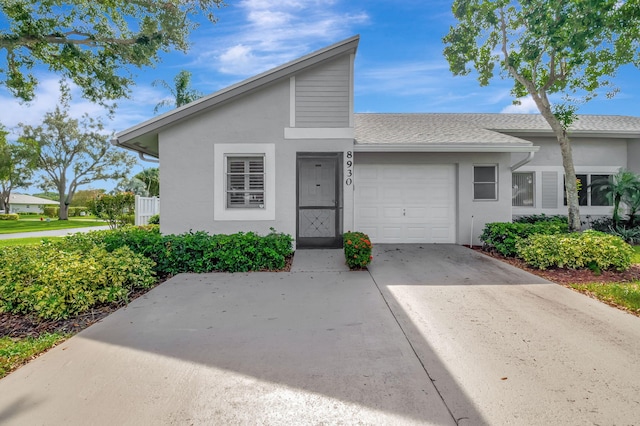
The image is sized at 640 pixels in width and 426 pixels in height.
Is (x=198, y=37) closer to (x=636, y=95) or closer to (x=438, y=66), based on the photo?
(x=438, y=66)

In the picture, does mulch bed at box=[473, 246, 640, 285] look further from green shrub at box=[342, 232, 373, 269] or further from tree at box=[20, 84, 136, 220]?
tree at box=[20, 84, 136, 220]

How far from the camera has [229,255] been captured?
6598 mm

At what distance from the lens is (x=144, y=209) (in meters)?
13.9

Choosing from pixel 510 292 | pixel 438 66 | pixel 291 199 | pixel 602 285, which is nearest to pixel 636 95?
pixel 438 66

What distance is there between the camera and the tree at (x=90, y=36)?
9.20 metres

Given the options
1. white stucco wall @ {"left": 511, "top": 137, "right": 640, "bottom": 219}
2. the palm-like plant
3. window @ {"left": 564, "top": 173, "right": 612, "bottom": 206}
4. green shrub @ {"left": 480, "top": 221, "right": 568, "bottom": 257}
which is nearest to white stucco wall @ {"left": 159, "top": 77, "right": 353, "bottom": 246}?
green shrub @ {"left": 480, "top": 221, "right": 568, "bottom": 257}

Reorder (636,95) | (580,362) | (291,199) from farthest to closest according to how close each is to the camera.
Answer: (636,95) → (291,199) → (580,362)

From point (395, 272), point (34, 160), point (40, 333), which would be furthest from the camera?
point (34, 160)

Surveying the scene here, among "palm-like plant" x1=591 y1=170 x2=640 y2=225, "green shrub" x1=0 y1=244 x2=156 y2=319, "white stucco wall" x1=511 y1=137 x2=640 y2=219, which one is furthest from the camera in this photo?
"white stucco wall" x1=511 y1=137 x2=640 y2=219

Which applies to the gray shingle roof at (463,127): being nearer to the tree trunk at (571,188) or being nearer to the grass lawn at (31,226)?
the tree trunk at (571,188)

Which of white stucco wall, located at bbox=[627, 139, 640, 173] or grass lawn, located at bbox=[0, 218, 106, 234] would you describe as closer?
white stucco wall, located at bbox=[627, 139, 640, 173]

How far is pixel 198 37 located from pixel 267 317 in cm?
1014

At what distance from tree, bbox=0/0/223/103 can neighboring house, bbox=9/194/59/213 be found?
57718 millimetres

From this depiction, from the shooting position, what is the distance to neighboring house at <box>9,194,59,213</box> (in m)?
57.4
